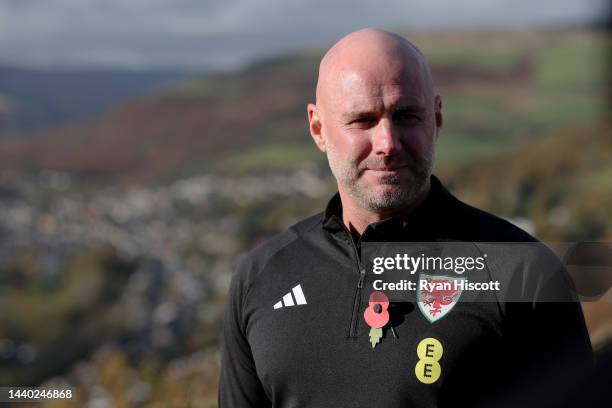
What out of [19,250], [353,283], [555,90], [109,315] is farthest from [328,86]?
[555,90]

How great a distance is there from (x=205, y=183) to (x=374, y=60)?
36.9 m

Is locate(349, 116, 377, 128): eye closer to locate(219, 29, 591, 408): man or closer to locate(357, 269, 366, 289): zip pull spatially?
locate(219, 29, 591, 408): man

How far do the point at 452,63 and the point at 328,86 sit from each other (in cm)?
4462

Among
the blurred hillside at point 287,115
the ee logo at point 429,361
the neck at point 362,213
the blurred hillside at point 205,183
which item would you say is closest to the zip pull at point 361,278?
the neck at point 362,213

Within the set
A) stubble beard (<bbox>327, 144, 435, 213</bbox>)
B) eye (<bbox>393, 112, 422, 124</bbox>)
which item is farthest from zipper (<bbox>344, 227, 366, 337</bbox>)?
eye (<bbox>393, 112, 422, 124</bbox>)

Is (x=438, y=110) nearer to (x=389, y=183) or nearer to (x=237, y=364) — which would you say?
(x=389, y=183)

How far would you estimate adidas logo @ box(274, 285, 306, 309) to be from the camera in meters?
2.20

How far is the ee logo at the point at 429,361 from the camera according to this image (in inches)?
76.9

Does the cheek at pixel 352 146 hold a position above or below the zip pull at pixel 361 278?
above

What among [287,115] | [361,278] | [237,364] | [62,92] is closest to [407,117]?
[361,278]

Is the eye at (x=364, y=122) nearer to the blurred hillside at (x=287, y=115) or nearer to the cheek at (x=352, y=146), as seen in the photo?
the cheek at (x=352, y=146)

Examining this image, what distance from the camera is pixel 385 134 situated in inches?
80.7

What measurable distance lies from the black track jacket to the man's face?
9 cm

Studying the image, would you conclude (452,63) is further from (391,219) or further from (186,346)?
(391,219)
